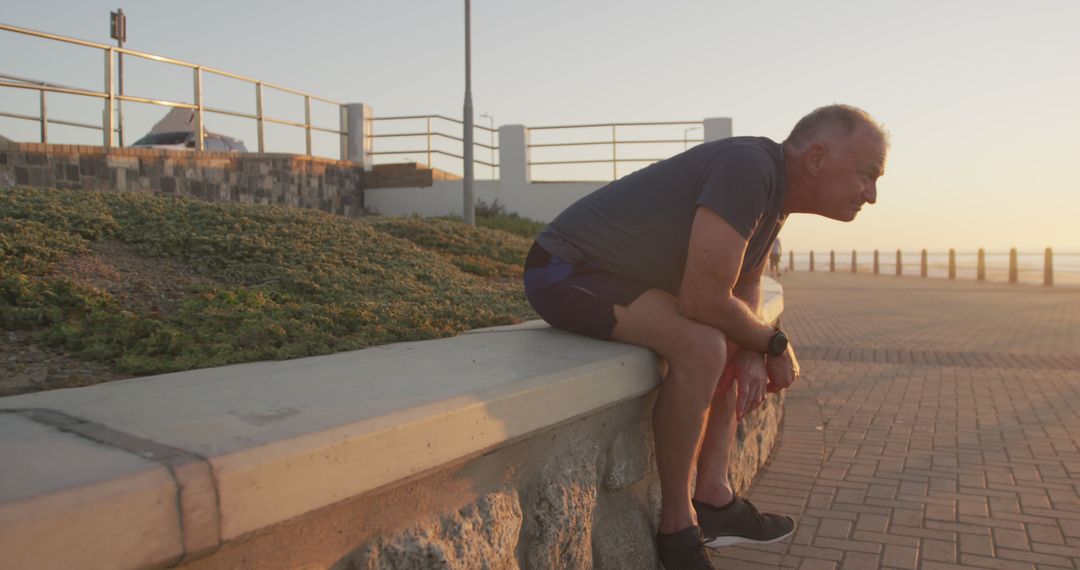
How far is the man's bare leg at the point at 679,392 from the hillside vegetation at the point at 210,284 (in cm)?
126

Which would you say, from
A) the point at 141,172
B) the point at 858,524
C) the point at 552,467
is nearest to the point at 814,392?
the point at 858,524

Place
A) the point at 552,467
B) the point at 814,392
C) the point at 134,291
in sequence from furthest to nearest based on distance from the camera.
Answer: the point at 814,392 < the point at 134,291 < the point at 552,467

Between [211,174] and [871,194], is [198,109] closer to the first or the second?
[211,174]

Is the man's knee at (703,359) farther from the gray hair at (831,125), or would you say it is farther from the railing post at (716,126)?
the railing post at (716,126)

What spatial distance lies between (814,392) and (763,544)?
3209 mm

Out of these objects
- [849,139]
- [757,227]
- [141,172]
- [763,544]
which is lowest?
[763,544]

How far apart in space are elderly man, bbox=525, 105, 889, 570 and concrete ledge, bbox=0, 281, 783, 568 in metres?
0.27

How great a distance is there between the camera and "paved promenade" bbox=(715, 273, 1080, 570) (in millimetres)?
3148

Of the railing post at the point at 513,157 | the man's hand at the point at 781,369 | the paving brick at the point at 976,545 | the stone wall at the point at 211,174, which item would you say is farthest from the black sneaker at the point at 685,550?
the railing post at the point at 513,157

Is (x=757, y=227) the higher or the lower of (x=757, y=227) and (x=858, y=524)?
the higher

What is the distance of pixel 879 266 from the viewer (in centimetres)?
3494

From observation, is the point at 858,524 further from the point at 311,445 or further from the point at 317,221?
the point at 317,221

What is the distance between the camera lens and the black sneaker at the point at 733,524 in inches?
115

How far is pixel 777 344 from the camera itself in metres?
2.81
